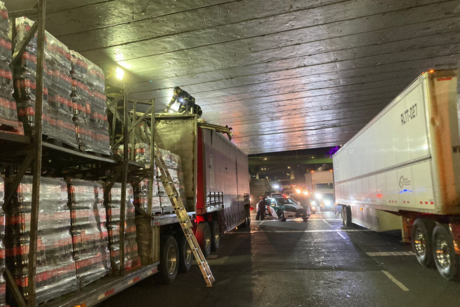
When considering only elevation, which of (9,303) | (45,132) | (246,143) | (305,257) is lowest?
(305,257)

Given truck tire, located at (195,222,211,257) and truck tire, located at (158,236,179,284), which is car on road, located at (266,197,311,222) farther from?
truck tire, located at (158,236,179,284)

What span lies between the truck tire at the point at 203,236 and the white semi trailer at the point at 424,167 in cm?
493

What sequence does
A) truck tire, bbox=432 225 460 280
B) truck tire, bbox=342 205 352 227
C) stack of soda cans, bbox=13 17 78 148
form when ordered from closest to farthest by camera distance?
1. stack of soda cans, bbox=13 17 78 148
2. truck tire, bbox=432 225 460 280
3. truck tire, bbox=342 205 352 227

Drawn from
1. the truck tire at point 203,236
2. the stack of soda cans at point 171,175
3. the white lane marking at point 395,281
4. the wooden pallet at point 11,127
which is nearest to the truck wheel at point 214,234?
the truck tire at point 203,236

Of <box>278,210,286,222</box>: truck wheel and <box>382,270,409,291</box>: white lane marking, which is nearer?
<box>382,270,409,291</box>: white lane marking

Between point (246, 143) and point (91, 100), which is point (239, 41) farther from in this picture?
point (246, 143)

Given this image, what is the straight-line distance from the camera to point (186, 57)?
7109 millimetres

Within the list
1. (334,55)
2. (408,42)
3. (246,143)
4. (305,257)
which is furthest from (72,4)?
(246,143)

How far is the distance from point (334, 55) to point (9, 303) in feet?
23.7

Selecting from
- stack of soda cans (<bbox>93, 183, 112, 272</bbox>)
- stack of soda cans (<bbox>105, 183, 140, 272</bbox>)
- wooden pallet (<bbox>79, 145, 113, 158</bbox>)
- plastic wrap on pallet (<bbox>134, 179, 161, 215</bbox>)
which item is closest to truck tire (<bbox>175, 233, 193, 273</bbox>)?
plastic wrap on pallet (<bbox>134, 179, 161, 215</bbox>)

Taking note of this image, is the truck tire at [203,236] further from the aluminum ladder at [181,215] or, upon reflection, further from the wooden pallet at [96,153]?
the wooden pallet at [96,153]

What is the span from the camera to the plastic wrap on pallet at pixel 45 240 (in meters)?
2.98

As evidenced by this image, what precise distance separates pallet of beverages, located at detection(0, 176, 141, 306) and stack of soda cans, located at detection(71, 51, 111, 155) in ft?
1.71

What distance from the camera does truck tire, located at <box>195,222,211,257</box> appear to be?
8297mm
